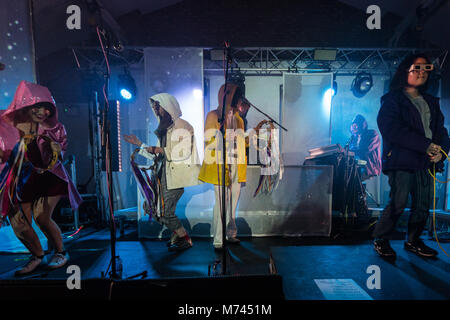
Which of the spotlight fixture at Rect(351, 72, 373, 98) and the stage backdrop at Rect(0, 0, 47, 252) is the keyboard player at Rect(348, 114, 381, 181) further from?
the stage backdrop at Rect(0, 0, 47, 252)

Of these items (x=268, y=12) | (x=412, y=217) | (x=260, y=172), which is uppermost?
(x=268, y=12)

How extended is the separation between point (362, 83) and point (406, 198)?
4454 mm

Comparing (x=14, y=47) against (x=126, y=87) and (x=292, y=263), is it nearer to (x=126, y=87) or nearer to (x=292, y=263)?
(x=126, y=87)

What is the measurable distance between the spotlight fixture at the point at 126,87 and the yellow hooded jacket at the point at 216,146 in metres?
3.24

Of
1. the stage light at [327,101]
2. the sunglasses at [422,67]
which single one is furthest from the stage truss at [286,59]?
the sunglasses at [422,67]

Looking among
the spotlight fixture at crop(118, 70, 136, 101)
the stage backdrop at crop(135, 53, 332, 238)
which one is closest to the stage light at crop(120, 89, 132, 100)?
the spotlight fixture at crop(118, 70, 136, 101)

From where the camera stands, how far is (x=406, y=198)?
7.20 feet

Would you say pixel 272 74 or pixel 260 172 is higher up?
pixel 272 74

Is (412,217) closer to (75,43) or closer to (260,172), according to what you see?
(260,172)

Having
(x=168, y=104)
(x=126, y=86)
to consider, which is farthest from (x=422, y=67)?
(x=126, y=86)

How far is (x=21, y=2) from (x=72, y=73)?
9.86 ft

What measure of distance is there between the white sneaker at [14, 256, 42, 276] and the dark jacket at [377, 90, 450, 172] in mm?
3907

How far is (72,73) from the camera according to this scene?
5.27 meters

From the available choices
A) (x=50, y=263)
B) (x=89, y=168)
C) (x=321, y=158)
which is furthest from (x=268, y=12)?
(x=50, y=263)
